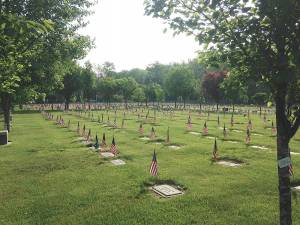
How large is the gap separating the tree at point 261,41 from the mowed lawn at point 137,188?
148 inches

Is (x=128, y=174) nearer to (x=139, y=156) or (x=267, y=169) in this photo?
(x=139, y=156)

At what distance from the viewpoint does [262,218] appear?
9.62 meters

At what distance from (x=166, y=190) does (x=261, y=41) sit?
749 centimetres

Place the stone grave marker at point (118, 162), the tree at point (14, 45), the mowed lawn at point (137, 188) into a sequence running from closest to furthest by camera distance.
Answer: the tree at point (14, 45), the mowed lawn at point (137, 188), the stone grave marker at point (118, 162)

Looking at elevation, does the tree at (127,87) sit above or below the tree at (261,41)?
above

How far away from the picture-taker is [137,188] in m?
12.8

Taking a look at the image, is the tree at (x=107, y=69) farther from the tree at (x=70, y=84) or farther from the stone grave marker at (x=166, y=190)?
the stone grave marker at (x=166, y=190)

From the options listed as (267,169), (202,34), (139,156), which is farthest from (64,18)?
(202,34)

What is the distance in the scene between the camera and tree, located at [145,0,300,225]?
5840 millimetres

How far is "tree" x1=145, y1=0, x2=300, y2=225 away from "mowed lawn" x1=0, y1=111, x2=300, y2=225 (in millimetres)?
3751

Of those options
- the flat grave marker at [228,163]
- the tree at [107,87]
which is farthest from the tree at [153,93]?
the flat grave marker at [228,163]

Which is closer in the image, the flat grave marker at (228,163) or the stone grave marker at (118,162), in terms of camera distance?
the flat grave marker at (228,163)

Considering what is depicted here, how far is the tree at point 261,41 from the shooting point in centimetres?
584

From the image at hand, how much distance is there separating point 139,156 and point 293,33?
548 inches
